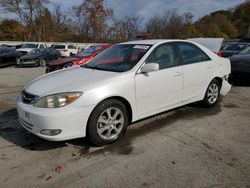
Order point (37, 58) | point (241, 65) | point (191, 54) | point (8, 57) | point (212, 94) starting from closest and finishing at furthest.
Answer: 1. point (191, 54)
2. point (212, 94)
3. point (241, 65)
4. point (8, 57)
5. point (37, 58)

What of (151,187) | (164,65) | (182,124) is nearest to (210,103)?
(182,124)

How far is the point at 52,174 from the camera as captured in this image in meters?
3.07

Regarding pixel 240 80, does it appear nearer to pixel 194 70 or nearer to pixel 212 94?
pixel 212 94

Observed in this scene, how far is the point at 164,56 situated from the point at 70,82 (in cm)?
178

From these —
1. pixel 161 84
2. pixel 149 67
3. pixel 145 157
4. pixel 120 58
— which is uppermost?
pixel 120 58

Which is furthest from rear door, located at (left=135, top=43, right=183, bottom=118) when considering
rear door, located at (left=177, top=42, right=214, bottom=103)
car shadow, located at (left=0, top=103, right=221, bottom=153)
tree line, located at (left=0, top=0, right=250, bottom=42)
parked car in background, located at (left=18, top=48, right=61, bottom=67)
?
tree line, located at (left=0, top=0, right=250, bottom=42)

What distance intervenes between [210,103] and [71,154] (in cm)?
335

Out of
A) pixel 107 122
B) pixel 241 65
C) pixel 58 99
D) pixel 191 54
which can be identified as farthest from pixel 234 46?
pixel 58 99

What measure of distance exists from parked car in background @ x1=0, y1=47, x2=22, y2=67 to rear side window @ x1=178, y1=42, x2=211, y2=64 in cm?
1343

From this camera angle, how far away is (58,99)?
11.3 ft

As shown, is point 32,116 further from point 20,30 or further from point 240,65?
point 20,30

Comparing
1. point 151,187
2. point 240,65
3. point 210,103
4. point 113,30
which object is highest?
point 113,30

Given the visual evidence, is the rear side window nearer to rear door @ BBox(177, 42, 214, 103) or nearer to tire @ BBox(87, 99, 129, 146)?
rear door @ BBox(177, 42, 214, 103)

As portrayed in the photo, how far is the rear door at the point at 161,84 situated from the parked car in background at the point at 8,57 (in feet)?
44.2
